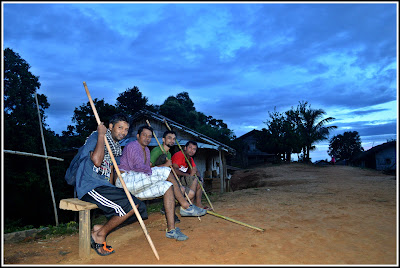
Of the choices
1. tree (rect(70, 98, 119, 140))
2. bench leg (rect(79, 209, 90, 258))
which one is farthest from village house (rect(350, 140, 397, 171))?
bench leg (rect(79, 209, 90, 258))

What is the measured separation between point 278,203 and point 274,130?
2812cm

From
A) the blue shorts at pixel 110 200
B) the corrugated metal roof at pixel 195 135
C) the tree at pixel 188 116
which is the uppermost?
the tree at pixel 188 116

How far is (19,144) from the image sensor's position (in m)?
13.8

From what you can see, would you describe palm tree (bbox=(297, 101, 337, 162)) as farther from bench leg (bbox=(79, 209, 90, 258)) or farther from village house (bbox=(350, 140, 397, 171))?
bench leg (bbox=(79, 209, 90, 258))

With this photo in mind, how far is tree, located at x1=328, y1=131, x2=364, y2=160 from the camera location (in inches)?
1644

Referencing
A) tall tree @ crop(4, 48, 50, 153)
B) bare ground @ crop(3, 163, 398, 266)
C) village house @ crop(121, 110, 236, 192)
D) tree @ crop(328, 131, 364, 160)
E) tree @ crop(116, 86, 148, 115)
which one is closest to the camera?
bare ground @ crop(3, 163, 398, 266)

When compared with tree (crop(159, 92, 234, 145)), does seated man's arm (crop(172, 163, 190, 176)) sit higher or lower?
lower

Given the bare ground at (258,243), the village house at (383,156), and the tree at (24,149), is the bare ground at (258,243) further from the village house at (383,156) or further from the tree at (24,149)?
the village house at (383,156)

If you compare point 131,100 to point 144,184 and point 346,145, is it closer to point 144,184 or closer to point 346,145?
point 144,184

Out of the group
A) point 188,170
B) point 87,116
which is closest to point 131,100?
point 87,116

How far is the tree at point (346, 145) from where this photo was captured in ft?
137

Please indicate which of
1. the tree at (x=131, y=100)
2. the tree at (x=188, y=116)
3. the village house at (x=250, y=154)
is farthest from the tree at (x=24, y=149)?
the village house at (x=250, y=154)

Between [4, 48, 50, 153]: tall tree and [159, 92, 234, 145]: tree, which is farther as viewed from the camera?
[159, 92, 234, 145]: tree

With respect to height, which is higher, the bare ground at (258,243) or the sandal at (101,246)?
the sandal at (101,246)
